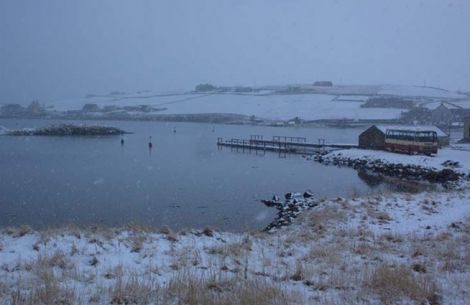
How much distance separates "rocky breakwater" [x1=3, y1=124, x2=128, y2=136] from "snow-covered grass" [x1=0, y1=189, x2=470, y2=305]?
69.0 meters

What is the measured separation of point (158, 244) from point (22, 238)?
2713 mm

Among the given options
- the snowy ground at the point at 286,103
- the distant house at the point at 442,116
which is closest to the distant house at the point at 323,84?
the snowy ground at the point at 286,103

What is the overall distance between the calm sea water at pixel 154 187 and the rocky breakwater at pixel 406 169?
205 centimetres

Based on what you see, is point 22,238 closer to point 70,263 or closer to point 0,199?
point 70,263

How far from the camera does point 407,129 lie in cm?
3719

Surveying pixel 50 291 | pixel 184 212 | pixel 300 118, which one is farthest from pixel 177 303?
pixel 300 118

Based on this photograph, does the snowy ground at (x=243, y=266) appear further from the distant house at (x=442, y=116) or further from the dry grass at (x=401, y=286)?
the distant house at (x=442, y=116)

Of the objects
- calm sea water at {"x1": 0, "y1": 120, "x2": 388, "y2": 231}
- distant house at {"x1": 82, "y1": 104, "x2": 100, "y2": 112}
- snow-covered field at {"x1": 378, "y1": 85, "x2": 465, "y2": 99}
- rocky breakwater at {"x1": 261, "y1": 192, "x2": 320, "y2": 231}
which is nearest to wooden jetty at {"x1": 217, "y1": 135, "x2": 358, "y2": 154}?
calm sea water at {"x1": 0, "y1": 120, "x2": 388, "y2": 231}

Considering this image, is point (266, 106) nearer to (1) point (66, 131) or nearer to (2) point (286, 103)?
(2) point (286, 103)

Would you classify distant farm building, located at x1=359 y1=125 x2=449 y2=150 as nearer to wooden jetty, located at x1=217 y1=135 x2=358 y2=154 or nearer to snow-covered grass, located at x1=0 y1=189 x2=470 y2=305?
wooden jetty, located at x1=217 y1=135 x2=358 y2=154

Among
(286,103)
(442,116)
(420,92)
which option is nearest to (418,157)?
(442,116)

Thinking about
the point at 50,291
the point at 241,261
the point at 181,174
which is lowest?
the point at 181,174

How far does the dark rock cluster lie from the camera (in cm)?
2598

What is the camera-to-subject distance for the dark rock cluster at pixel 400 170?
2598cm
